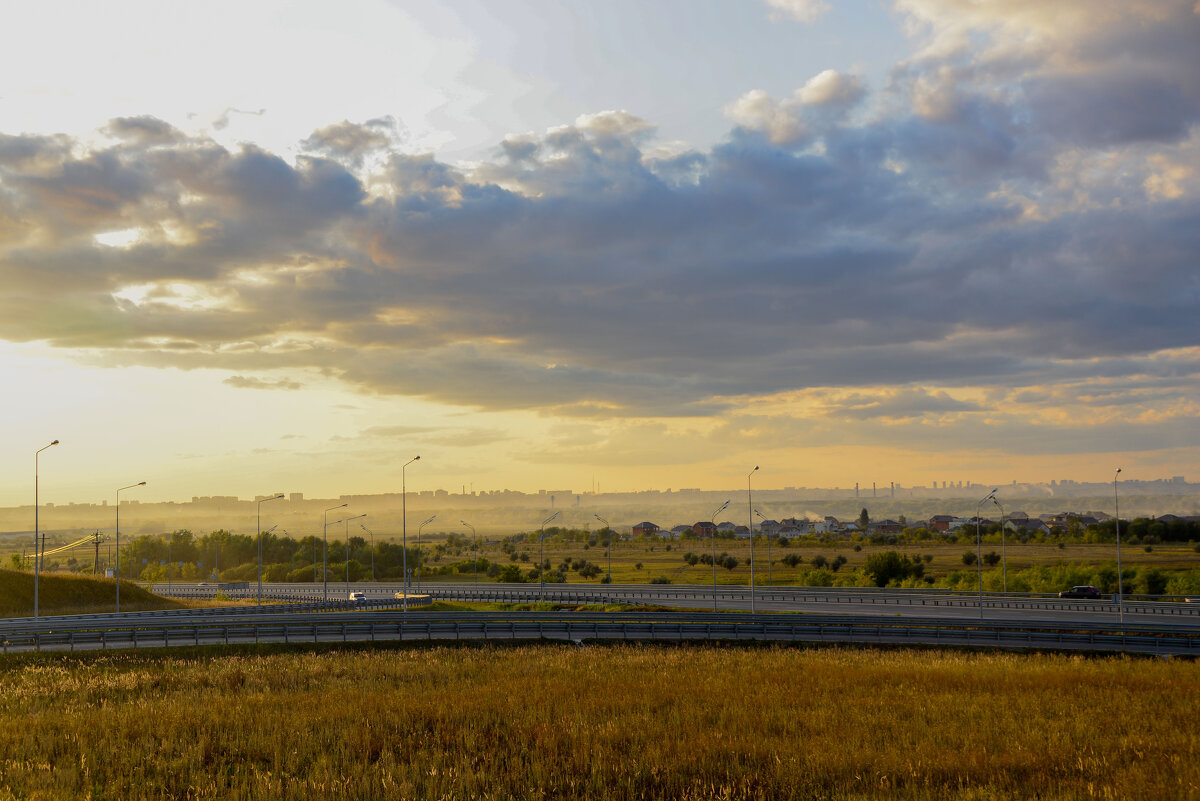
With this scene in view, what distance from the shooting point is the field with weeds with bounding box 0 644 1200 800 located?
16.1 m

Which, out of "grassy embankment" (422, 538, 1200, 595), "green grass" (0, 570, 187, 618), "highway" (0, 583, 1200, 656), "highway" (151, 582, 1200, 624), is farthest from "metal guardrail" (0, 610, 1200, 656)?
"grassy embankment" (422, 538, 1200, 595)

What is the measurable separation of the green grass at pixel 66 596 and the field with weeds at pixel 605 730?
4906 centimetres

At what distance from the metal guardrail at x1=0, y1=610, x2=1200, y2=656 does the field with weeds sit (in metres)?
8.42

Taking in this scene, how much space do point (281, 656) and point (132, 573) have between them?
155 m

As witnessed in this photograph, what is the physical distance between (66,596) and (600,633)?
62754 mm

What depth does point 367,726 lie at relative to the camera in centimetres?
2122

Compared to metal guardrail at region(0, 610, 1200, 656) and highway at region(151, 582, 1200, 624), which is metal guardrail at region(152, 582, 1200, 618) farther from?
metal guardrail at region(0, 610, 1200, 656)

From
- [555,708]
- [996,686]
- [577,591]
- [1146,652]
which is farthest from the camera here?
[577,591]

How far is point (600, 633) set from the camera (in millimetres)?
46688

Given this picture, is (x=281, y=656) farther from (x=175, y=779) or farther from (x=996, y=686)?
(x=996, y=686)

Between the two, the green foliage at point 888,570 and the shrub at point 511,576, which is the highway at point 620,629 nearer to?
the green foliage at point 888,570

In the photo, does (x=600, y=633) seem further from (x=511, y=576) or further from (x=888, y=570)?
(x=511, y=576)

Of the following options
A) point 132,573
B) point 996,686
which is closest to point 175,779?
point 996,686

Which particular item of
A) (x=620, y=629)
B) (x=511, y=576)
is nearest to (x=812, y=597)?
(x=620, y=629)
